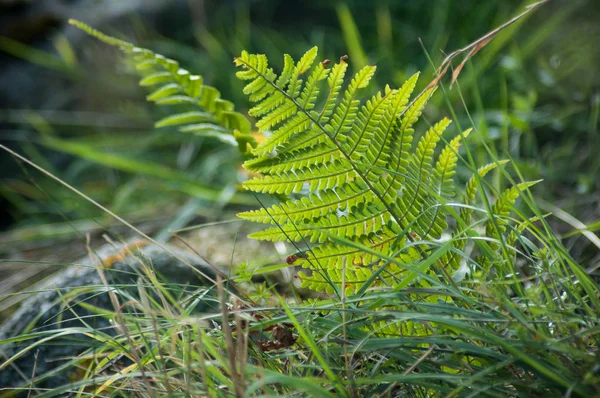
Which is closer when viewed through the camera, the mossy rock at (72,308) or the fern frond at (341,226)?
the fern frond at (341,226)

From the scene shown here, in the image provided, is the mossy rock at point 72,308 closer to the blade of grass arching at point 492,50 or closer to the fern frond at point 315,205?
the fern frond at point 315,205

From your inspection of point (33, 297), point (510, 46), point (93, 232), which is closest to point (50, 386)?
point (33, 297)

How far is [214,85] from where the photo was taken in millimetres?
3373

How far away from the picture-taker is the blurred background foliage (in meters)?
2.41

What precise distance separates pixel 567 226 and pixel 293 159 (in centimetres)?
127

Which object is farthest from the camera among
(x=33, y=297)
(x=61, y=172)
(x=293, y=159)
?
(x=61, y=172)

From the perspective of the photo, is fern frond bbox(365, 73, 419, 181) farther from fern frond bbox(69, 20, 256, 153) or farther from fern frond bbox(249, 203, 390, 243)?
fern frond bbox(69, 20, 256, 153)

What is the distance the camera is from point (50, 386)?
133 centimetres

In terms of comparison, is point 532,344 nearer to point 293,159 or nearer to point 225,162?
point 293,159

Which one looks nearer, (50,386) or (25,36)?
(50,386)

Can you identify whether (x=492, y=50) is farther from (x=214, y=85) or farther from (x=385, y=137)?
(x=385, y=137)

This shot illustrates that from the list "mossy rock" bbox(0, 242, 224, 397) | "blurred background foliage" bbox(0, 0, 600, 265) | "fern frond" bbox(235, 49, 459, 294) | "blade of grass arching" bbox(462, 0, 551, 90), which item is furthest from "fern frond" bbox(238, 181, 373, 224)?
"blade of grass arching" bbox(462, 0, 551, 90)

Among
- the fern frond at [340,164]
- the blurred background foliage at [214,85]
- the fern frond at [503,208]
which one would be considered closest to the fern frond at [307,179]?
the fern frond at [340,164]

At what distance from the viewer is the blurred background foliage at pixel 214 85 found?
2.41 meters
